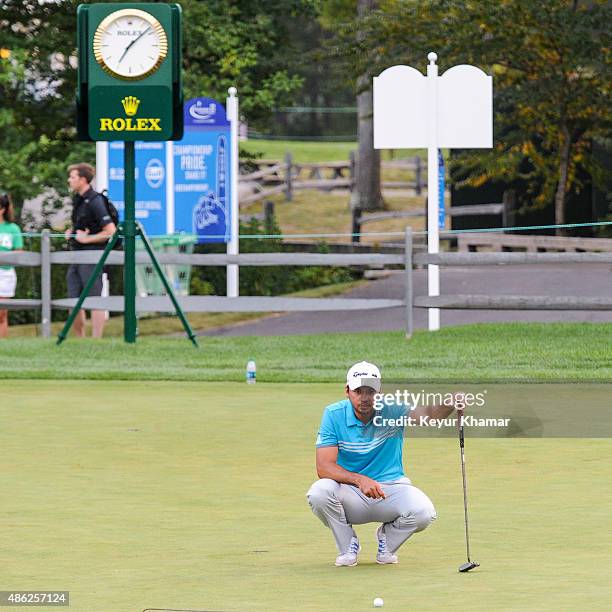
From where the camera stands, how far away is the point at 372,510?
347 inches

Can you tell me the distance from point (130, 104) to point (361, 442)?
12755 mm

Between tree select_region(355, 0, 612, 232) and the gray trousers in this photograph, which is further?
tree select_region(355, 0, 612, 232)

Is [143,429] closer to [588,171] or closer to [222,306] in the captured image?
[222,306]

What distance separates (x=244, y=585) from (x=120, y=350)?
41.7ft

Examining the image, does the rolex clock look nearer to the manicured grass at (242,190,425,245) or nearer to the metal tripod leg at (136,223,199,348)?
the metal tripod leg at (136,223,199,348)

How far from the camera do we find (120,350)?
20672 mm

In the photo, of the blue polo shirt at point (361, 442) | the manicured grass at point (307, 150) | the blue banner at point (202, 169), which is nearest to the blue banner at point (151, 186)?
the blue banner at point (202, 169)

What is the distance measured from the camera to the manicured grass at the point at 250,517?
7.91 metres

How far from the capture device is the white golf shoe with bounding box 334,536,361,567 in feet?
28.4

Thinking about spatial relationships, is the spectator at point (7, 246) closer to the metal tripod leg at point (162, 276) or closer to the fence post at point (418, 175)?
the metal tripod leg at point (162, 276)

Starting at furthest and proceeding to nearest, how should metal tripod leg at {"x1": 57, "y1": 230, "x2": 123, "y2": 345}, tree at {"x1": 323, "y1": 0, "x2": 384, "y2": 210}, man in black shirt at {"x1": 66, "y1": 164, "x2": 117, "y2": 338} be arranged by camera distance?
tree at {"x1": 323, "y1": 0, "x2": 384, "y2": 210}, man in black shirt at {"x1": 66, "y1": 164, "x2": 117, "y2": 338}, metal tripod leg at {"x1": 57, "y1": 230, "x2": 123, "y2": 345}

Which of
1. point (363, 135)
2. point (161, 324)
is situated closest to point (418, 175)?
point (363, 135)

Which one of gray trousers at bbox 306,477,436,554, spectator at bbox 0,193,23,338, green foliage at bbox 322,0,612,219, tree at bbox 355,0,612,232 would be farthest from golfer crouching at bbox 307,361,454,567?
tree at bbox 355,0,612,232

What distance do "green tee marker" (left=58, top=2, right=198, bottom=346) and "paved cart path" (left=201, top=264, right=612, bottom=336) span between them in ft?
15.2
